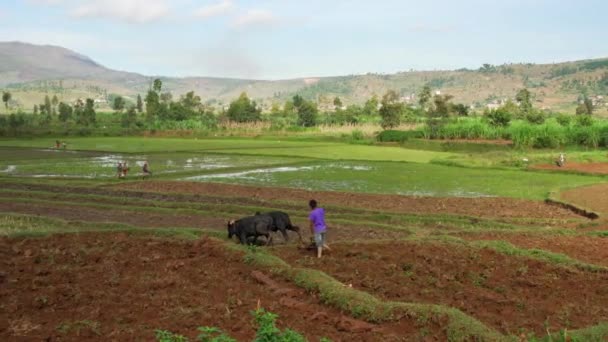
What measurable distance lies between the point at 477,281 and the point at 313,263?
358cm

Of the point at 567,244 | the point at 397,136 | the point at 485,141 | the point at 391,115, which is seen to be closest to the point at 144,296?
the point at 567,244

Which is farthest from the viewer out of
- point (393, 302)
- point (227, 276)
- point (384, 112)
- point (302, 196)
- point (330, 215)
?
point (384, 112)

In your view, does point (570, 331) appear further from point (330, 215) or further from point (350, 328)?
point (330, 215)

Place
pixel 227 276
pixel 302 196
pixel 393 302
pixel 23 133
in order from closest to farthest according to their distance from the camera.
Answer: pixel 393 302 → pixel 227 276 → pixel 302 196 → pixel 23 133

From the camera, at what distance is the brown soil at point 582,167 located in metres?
38.3

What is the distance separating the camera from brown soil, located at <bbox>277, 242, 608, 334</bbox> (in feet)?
33.4

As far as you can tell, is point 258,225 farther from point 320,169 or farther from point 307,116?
point 307,116

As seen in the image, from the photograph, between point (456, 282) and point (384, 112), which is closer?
point (456, 282)

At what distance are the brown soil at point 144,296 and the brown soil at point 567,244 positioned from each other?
7.86m

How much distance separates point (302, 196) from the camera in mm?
26594

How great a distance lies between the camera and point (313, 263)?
13367 mm

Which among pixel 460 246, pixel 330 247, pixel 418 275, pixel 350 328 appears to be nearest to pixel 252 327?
pixel 350 328

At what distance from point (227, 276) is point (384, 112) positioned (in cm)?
7457

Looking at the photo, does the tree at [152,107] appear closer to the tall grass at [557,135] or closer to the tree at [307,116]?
the tree at [307,116]
